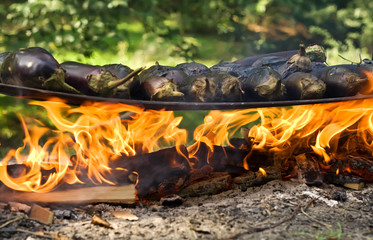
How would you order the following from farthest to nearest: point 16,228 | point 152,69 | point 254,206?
point 152,69 < point 254,206 < point 16,228

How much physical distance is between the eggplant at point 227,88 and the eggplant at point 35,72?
0.88m

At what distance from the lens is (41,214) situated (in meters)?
2.45

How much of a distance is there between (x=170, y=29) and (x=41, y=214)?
15.4ft

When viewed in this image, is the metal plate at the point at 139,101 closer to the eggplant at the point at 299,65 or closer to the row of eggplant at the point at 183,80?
the row of eggplant at the point at 183,80

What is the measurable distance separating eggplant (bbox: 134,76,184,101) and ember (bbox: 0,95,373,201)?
179 mm

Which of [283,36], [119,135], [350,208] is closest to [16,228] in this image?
[119,135]

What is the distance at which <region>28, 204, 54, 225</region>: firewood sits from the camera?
2.42 m

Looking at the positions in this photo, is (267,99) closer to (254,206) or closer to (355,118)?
(254,206)

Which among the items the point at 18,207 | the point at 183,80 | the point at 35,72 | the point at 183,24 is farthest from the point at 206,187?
the point at 183,24

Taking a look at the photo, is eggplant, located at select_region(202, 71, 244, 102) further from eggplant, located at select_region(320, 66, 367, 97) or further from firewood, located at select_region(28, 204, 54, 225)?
firewood, located at select_region(28, 204, 54, 225)

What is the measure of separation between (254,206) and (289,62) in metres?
1.16

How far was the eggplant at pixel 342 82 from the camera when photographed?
2.90 meters

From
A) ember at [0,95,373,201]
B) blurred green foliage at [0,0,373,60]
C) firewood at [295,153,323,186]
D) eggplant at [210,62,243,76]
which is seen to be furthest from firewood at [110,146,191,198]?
blurred green foliage at [0,0,373,60]

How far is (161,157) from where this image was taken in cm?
302
